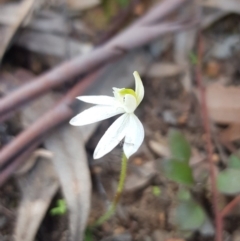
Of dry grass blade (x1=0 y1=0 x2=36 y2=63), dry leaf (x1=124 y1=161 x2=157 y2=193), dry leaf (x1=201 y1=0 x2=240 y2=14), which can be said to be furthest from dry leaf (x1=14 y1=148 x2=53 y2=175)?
dry leaf (x1=201 y1=0 x2=240 y2=14)

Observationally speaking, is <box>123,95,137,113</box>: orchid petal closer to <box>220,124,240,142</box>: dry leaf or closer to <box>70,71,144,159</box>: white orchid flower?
<box>70,71,144,159</box>: white orchid flower

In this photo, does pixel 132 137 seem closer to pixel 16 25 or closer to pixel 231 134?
pixel 231 134

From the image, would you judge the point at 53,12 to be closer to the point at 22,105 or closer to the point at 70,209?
the point at 22,105

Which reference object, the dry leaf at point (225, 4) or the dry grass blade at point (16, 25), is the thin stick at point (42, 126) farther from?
the dry leaf at point (225, 4)

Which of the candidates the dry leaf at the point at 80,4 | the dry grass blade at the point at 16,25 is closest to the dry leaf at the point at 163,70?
the dry leaf at the point at 80,4

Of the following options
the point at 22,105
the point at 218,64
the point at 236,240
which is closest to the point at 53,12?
the point at 22,105
